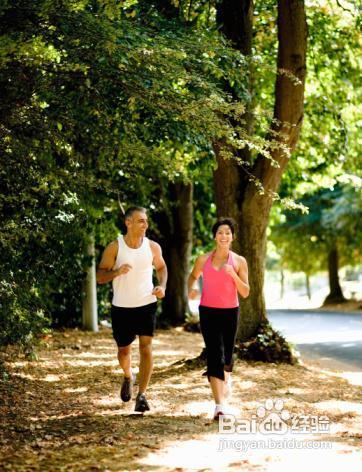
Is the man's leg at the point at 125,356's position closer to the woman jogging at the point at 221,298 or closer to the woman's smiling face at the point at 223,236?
the woman jogging at the point at 221,298

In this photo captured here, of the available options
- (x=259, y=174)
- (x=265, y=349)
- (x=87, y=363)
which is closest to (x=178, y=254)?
(x=87, y=363)

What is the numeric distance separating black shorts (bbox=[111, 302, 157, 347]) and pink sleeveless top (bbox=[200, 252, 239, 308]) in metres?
0.60

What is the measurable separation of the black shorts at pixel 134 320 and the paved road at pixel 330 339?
5618 mm

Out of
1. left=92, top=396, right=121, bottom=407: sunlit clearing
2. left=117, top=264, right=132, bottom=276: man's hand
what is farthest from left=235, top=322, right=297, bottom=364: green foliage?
left=117, top=264, right=132, bottom=276: man's hand

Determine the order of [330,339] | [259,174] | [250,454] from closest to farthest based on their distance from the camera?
1. [250,454]
2. [259,174]
3. [330,339]

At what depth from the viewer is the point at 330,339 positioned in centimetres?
1702

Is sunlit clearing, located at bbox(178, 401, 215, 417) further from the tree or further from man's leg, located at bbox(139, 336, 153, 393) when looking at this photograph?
the tree

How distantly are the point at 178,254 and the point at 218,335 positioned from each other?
43.5 ft

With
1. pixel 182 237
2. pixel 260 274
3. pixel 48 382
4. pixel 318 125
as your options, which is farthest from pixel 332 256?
pixel 48 382

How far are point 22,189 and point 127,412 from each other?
9.60 ft

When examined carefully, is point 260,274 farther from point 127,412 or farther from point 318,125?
point 318,125

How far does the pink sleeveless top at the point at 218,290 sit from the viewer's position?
7.14 m

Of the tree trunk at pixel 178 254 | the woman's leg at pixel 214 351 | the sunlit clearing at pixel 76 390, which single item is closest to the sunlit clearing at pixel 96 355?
the sunlit clearing at pixel 76 390

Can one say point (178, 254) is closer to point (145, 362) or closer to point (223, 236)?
point (145, 362)
